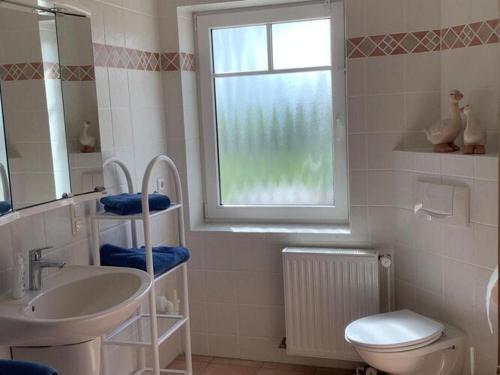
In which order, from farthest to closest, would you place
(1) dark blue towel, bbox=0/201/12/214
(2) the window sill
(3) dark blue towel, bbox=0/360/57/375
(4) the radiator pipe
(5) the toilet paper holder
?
(2) the window sill, (4) the radiator pipe, (5) the toilet paper holder, (1) dark blue towel, bbox=0/201/12/214, (3) dark blue towel, bbox=0/360/57/375

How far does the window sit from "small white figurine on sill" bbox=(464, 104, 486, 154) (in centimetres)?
77

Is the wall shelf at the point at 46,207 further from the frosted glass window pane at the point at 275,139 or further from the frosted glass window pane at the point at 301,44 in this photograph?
the frosted glass window pane at the point at 301,44

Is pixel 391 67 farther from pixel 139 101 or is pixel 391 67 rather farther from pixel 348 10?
pixel 139 101

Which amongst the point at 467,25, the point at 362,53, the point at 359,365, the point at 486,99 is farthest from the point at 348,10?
the point at 359,365

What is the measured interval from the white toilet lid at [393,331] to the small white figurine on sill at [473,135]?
0.79m

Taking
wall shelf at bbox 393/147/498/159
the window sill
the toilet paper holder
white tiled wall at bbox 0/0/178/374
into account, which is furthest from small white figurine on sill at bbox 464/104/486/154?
white tiled wall at bbox 0/0/178/374

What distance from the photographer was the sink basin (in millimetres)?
1773

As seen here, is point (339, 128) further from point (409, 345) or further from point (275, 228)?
point (409, 345)

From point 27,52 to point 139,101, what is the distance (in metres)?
0.92

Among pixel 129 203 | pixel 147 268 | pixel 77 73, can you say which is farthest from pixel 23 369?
pixel 77 73

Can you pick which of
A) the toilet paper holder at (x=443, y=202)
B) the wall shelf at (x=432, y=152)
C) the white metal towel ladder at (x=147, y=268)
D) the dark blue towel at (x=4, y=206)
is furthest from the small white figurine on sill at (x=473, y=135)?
the dark blue towel at (x=4, y=206)

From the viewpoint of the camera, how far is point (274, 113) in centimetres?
329

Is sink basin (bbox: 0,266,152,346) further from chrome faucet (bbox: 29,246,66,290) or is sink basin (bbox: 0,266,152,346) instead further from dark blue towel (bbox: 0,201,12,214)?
dark blue towel (bbox: 0,201,12,214)

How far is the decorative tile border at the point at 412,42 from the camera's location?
8.84 feet
